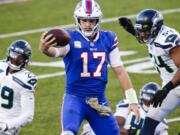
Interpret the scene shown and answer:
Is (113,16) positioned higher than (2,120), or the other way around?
(2,120)

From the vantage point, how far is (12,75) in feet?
31.4

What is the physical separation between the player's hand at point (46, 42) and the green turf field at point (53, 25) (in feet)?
10.9

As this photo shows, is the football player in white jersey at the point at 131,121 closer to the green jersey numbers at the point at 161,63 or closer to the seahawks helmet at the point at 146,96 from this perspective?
the seahawks helmet at the point at 146,96

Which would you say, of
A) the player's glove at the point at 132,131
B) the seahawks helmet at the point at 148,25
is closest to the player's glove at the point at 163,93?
the seahawks helmet at the point at 148,25

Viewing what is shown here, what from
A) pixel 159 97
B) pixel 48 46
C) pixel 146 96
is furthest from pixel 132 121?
pixel 48 46

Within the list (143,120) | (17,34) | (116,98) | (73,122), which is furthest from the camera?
(17,34)

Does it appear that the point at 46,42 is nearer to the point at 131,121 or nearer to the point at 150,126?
the point at 150,126

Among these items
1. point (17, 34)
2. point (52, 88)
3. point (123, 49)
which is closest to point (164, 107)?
point (52, 88)

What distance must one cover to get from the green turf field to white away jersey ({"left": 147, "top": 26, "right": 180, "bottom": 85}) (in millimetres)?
1902

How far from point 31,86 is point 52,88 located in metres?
4.77

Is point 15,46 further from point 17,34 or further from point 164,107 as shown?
point 17,34

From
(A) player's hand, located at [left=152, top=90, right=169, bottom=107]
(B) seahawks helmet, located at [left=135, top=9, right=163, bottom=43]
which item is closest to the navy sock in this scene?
(A) player's hand, located at [left=152, top=90, right=169, bottom=107]

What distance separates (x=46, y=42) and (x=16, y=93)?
96 cm

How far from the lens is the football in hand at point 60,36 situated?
354 inches
